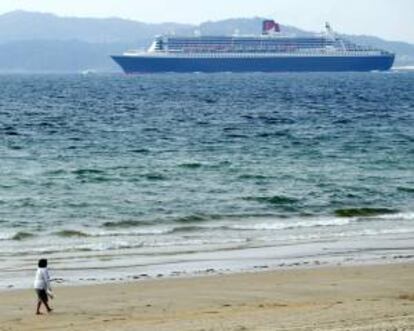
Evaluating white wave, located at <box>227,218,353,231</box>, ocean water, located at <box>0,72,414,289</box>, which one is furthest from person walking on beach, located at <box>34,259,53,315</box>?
white wave, located at <box>227,218,353,231</box>

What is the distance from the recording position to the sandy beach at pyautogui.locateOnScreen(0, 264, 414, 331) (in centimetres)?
1191

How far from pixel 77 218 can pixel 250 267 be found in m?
7.75

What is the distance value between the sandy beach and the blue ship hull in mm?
150907

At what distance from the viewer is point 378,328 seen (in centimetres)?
1092

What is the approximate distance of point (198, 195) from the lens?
27.6m

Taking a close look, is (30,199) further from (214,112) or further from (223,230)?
(214,112)

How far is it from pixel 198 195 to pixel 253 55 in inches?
5732

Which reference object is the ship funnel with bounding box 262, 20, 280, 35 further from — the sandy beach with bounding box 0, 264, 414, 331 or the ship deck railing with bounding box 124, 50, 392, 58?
the sandy beach with bounding box 0, 264, 414, 331

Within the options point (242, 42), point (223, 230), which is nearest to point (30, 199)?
point (223, 230)

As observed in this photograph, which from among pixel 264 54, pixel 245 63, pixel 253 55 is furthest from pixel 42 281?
pixel 253 55

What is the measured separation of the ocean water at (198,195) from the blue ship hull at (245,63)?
358 ft

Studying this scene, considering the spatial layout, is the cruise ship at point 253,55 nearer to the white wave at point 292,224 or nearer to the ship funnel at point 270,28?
the ship funnel at point 270,28

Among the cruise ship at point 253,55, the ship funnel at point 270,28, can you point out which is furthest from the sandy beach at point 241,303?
the ship funnel at point 270,28

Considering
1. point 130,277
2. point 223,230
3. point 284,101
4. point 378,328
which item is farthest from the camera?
point 284,101
